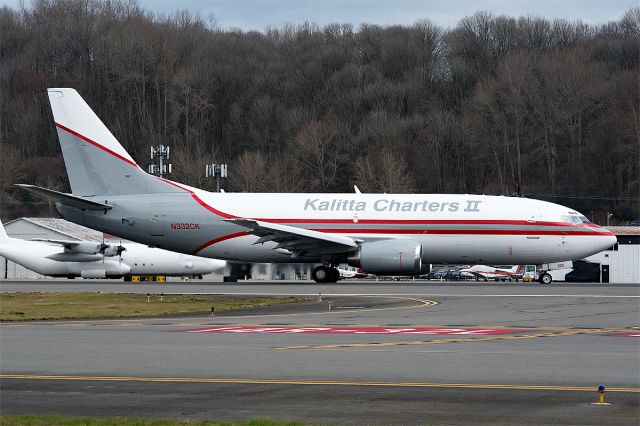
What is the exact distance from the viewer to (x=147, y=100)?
376ft

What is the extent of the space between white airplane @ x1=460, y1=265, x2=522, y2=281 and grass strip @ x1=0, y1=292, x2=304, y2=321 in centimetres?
4113

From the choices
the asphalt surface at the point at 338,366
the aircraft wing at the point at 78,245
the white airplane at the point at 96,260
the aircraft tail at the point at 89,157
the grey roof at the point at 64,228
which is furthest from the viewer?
the grey roof at the point at 64,228

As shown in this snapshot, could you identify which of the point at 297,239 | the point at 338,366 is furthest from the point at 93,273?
the point at 338,366

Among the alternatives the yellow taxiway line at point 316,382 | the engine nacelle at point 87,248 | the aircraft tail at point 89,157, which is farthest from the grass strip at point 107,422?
the engine nacelle at point 87,248

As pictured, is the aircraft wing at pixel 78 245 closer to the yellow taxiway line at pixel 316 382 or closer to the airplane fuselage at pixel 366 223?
the airplane fuselage at pixel 366 223

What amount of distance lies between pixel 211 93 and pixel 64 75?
1593 cm

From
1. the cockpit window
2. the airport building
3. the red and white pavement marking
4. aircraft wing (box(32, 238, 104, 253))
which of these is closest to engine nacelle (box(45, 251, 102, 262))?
aircraft wing (box(32, 238, 104, 253))

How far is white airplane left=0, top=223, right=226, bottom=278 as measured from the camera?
2210 inches

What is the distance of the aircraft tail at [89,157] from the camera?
50.3 metres

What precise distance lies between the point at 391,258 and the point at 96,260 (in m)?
17.9

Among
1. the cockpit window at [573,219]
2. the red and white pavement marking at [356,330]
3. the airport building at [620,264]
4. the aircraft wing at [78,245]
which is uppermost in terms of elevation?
the cockpit window at [573,219]

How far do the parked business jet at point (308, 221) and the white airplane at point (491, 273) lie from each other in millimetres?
25398

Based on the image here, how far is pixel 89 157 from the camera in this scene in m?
50.2

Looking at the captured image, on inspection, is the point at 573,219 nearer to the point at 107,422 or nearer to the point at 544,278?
the point at 544,278
